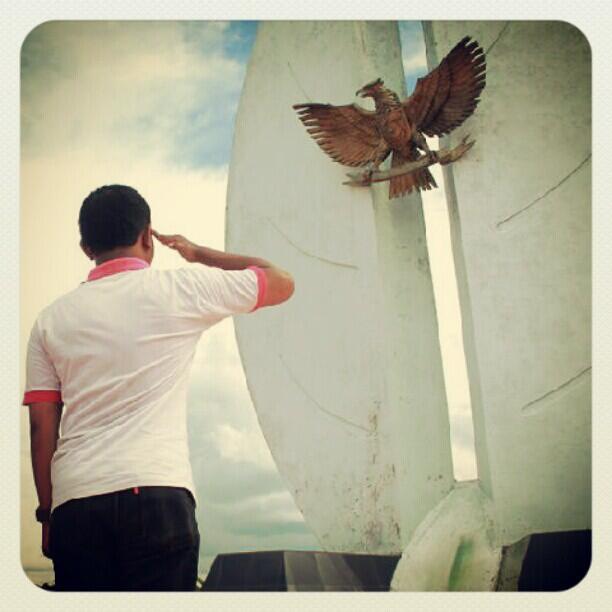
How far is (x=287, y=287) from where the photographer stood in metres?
1.94

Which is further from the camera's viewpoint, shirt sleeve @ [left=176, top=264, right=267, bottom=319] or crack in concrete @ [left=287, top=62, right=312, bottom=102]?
crack in concrete @ [left=287, top=62, right=312, bottom=102]

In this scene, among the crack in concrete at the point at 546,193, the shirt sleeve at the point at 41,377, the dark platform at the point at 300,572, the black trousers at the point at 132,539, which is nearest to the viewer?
the black trousers at the point at 132,539

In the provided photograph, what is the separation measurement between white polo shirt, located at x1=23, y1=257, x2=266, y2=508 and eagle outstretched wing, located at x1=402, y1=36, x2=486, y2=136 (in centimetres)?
99

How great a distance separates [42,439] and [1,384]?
589mm

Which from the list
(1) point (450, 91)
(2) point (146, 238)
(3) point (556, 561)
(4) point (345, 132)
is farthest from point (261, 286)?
(3) point (556, 561)

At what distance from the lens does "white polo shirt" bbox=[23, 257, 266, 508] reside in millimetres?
1814

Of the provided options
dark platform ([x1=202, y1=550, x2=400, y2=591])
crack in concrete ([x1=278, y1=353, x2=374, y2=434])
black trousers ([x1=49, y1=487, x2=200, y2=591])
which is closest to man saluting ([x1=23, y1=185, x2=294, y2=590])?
black trousers ([x1=49, y1=487, x2=200, y2=591])

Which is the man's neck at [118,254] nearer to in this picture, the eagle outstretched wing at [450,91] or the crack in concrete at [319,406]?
the crack in concrete at [319,406]

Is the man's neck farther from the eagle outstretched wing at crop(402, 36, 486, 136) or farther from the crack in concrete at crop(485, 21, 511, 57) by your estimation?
the crack in concrete at crop(485, 21, 511, 57)

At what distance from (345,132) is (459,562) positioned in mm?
1095

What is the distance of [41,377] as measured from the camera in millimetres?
1964

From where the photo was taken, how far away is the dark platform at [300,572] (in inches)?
100

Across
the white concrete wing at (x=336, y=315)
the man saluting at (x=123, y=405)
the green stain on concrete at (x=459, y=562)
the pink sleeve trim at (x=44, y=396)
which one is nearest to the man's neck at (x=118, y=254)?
the man saluting at (x=123, y=405)

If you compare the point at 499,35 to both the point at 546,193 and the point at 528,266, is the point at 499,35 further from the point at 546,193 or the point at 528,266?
the point at 528,266
